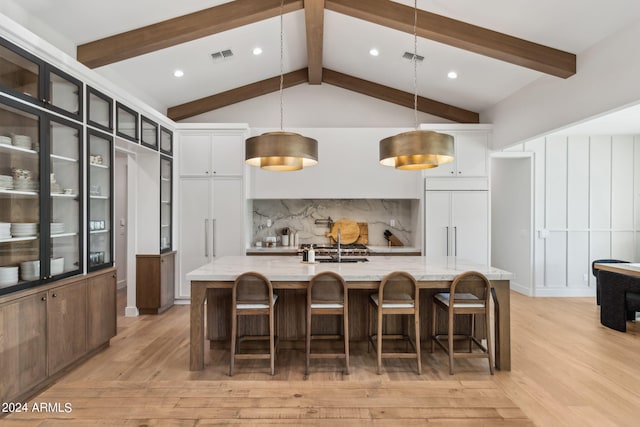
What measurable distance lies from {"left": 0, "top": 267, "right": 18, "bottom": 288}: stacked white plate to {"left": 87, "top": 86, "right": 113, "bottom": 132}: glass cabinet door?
1.45 meters

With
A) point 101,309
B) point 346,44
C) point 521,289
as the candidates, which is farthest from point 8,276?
point 521,289

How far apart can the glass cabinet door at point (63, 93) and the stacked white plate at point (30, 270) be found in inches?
46.5

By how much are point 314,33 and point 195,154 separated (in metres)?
2.44

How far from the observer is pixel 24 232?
2.64 metres

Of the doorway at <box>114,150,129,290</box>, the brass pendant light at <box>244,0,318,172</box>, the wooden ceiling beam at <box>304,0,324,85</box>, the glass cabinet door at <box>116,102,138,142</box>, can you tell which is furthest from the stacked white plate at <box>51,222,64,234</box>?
the doorway at <box>114,150,129,290</box>

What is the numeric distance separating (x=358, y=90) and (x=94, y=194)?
4.09m

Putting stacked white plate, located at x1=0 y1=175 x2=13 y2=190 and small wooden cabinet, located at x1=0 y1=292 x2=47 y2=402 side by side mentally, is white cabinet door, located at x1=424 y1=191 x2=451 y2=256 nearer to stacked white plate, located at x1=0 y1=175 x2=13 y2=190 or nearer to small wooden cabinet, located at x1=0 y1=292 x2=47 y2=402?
small wooden cabinet, located at x1=0 y1=292 x2=47 y2=402

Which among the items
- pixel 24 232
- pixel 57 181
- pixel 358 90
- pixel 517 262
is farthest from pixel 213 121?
pixel 517 262

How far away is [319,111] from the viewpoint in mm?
6105

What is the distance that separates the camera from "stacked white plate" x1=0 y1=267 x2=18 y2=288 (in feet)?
8.06

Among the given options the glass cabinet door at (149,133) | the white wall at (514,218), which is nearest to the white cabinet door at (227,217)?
the glass cabinet door at (149,133)

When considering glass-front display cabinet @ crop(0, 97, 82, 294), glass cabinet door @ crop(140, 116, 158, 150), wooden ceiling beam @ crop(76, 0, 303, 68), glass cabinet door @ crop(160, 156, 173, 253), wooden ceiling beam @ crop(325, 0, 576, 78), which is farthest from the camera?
glass cabinet door @ crop(160, 156, 173, 253)

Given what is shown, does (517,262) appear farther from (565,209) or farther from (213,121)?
(213,121)

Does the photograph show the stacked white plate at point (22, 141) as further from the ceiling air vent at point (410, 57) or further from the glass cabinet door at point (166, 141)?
the ceiling air vent at point (410, 57)
